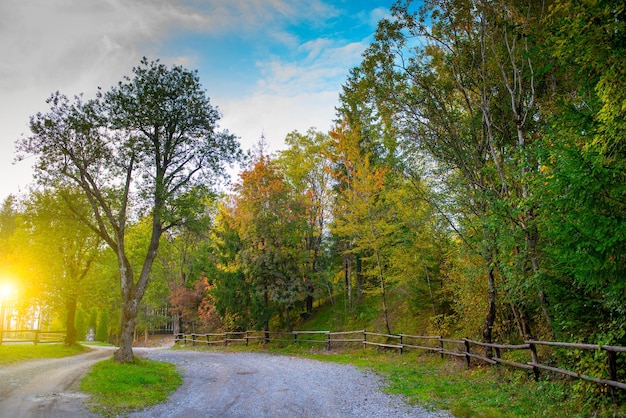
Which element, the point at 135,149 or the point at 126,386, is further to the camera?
the point at 135,149

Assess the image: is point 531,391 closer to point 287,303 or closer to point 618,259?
point 618,259

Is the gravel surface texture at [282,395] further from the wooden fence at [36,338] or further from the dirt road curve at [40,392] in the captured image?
the wooden fence at [36,338]

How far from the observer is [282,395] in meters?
9.09

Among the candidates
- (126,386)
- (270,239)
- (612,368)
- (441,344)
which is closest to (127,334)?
(126,386)

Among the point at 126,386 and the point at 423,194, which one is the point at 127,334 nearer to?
the point at 126,386

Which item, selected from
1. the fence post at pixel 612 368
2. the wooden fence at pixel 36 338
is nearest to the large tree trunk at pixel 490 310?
the fence post at pixel 612 368

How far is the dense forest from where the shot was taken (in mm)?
5840

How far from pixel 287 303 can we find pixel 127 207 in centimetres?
1028

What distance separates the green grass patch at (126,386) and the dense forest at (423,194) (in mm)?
2403

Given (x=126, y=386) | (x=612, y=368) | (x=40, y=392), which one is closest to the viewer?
(x=612, y=368)

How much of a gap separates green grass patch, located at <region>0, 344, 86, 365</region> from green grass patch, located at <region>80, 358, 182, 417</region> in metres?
6.24

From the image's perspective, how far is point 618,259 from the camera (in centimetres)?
536

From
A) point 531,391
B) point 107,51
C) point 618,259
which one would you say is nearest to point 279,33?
point 107,51

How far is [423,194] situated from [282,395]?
826cm
